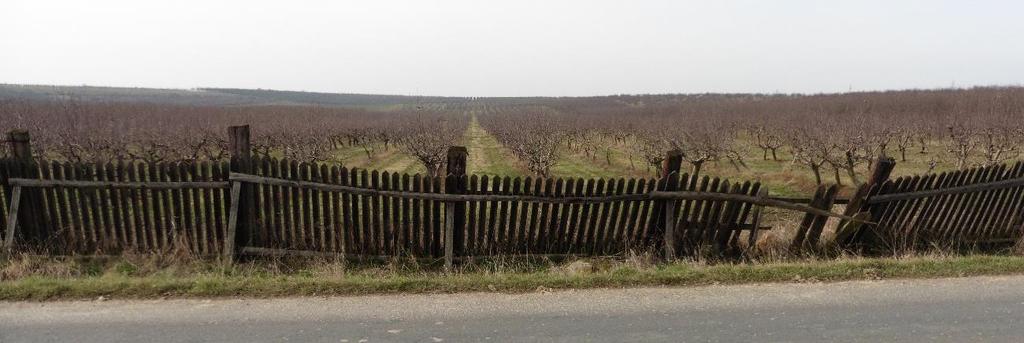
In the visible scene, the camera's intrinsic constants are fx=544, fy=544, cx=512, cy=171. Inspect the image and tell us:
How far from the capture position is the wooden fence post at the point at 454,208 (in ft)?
17.2

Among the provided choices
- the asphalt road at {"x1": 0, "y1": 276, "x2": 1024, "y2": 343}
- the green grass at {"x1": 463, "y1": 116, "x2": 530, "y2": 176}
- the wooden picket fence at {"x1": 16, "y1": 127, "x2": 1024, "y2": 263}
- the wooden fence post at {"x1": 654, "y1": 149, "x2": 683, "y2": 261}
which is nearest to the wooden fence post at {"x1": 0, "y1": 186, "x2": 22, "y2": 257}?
the wooden picket fence at {"x1": 16, "y1": 127, "x2": 1024, "y2": 263}

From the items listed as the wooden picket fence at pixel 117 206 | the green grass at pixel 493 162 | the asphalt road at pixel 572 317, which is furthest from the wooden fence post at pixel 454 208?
the green grass at pixel 493 162

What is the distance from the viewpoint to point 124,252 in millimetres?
5441

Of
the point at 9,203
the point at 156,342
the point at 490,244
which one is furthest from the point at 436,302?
the point at 9,203

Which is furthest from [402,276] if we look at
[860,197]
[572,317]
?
[860,197]

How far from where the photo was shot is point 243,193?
5367 millimetres

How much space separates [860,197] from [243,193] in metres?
6.33

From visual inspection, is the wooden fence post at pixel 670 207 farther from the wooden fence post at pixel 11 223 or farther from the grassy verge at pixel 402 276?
the wooden fence post at pixel 11 223

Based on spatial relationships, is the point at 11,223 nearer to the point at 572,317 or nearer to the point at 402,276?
the point at 402,276

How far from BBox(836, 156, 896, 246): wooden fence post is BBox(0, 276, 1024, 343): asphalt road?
1.34 m

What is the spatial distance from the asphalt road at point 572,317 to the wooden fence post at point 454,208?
1.12 meters

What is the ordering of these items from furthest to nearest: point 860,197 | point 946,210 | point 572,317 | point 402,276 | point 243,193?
1. point 946,210
2. point 860,197
3. point 243,193
4. point 402,276
5. point 572,317

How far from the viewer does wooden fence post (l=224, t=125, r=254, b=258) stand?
527cm

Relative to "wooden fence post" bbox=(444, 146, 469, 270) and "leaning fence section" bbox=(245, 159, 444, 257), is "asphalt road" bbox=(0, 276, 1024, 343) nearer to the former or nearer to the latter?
"wooden fence post" bbox=(444, 146, 469, 270)
